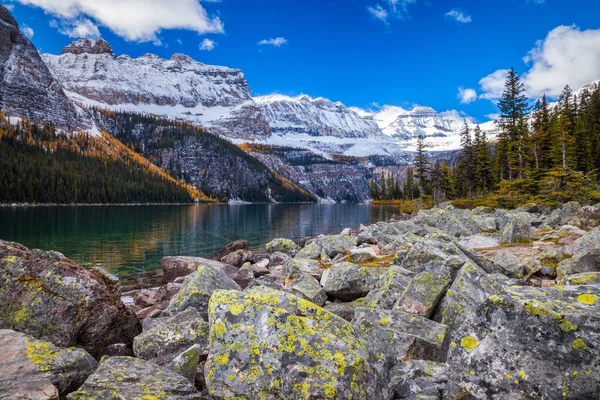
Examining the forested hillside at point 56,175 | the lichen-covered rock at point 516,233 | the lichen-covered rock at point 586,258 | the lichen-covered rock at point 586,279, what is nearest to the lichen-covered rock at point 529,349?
the lichen-covered rock at point 586,279

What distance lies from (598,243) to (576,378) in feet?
28.0

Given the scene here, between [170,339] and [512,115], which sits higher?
[512,115]

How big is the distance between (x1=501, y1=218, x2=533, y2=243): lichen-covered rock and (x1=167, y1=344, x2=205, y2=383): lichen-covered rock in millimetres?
17259

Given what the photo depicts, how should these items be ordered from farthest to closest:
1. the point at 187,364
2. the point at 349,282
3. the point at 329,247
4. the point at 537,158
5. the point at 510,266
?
the point at 537,158 < the point at 329,247 < the point at 510,266 < the point at 349,282 < the point at 187,364

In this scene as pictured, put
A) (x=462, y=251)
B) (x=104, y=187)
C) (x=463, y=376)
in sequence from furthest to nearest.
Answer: (x=104, y=187) → (x=462, y=251) → (x=463, y=376)

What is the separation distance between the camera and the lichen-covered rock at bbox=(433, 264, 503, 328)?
6.59 meters

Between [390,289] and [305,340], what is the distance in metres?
4.32

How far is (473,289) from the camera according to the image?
687 cm

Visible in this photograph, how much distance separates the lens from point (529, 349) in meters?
3.35

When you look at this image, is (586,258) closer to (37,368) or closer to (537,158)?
(37,368)

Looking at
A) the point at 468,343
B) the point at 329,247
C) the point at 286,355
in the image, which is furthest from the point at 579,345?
the point at 329,247

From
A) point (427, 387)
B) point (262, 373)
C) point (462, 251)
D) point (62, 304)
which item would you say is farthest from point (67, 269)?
point (462, 251)

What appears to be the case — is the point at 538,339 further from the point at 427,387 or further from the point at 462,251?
the point at 462,251

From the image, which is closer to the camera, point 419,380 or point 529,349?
point 529,349
